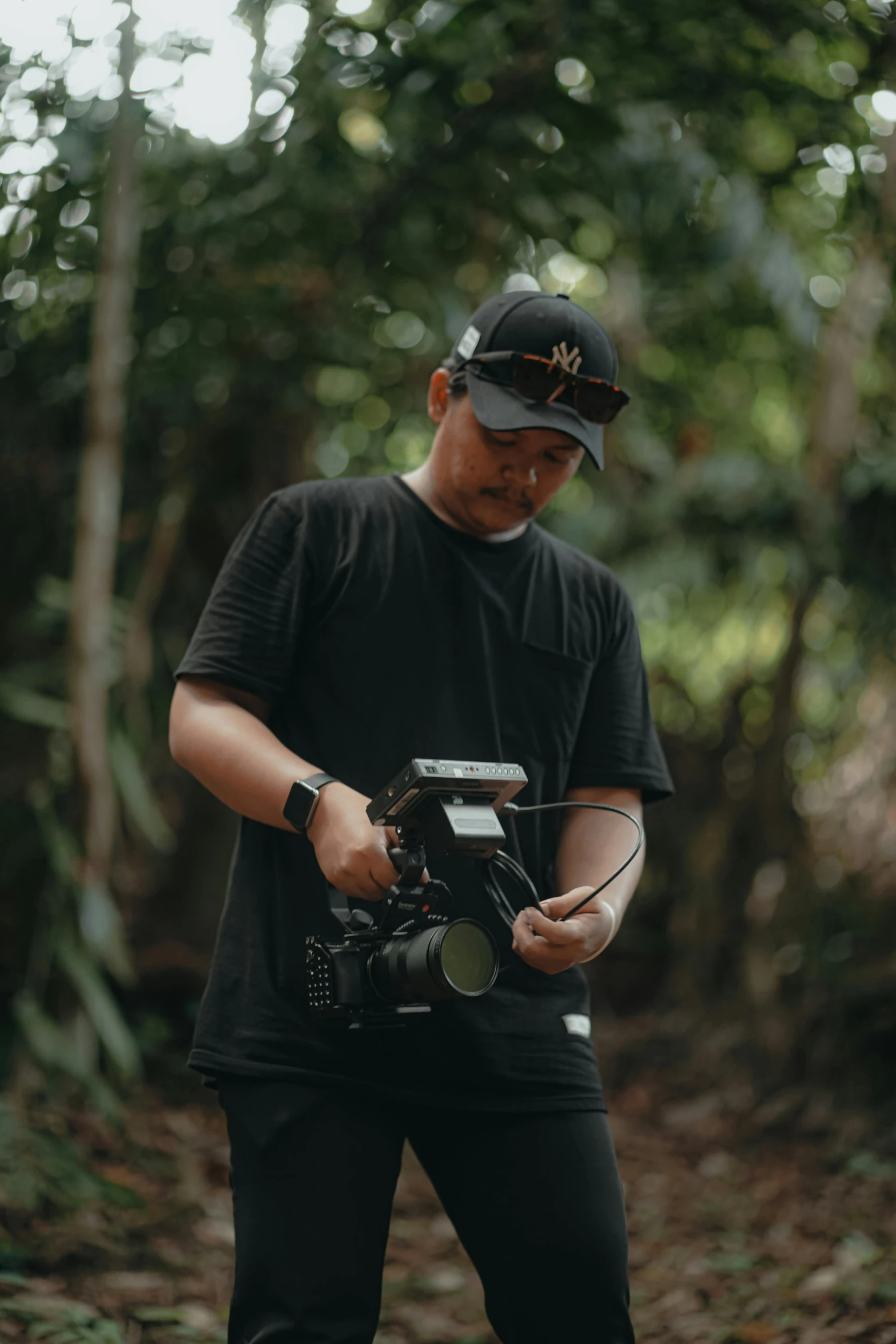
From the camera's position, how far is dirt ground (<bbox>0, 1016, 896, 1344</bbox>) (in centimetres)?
299

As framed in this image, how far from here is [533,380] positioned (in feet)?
6.08

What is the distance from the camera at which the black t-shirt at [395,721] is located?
173cm

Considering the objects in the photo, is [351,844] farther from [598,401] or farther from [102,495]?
[102,495]

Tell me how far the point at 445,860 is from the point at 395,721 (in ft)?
0.68

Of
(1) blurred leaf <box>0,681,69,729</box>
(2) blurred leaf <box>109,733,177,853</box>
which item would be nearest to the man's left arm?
(1) blurred leaf <box>0,681,69,729</box>

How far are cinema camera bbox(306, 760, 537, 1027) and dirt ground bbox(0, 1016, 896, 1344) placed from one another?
135cm

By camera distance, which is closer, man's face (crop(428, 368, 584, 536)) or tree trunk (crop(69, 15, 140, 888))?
man's face (crop(428, 368, 584, 536))

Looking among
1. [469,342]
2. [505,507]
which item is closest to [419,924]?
[505,507]

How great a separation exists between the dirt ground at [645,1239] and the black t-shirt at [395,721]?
125 centimetres

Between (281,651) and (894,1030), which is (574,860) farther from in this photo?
(894,1030)

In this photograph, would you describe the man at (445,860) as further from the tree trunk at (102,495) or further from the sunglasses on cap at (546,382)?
the tree trunk at (102,495)

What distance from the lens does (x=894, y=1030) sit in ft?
15.0

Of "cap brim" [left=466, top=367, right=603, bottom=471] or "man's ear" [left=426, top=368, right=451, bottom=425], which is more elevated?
"man's ear" [left=426, top=368, right=451, bottom=425]

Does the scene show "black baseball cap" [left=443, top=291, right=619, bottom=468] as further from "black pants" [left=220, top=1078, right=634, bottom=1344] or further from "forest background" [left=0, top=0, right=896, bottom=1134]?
"forest background" [left=0, top=0, right=896, bottom=1134]
